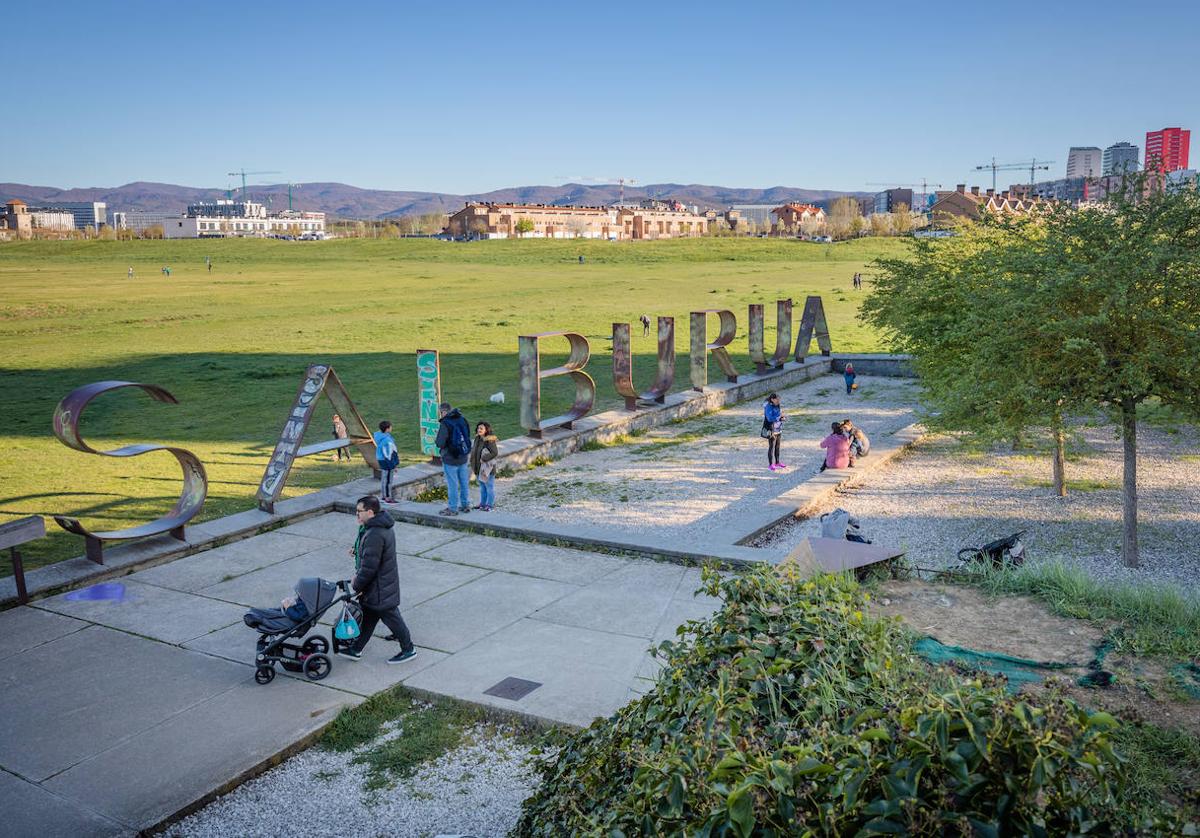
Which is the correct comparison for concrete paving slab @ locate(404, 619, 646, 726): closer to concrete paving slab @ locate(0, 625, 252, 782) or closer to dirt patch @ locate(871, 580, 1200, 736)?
concrete paving slab @ locate(0, 625, 252, 782)

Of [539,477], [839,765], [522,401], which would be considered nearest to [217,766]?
[839,765]

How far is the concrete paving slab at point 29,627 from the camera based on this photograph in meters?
8.78

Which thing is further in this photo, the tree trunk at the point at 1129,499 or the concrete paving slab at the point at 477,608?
the tree trunk at the point at 1129,499

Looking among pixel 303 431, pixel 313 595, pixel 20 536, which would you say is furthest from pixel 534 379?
pixel 313 595

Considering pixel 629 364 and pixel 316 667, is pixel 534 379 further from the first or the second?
pixel 316 667

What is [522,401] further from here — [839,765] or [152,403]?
[839,765]

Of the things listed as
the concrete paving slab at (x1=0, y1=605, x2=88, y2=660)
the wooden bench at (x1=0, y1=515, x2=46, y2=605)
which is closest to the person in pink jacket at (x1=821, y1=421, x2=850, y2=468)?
the concrete paving slab at (x1=0, y1=605, x2=88, y2=660)

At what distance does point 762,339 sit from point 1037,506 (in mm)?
12706

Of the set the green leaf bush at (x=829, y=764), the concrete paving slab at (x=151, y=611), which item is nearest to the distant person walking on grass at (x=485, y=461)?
the concrete paving slab at (x=151, y=611)

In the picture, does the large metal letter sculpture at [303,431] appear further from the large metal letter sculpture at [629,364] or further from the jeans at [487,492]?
the large metal letter sculpture at [629,364]

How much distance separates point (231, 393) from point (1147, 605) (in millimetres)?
22187

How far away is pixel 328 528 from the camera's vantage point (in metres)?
12.5

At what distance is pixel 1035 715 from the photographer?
124 inches

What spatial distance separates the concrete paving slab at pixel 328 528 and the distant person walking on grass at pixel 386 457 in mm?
635
